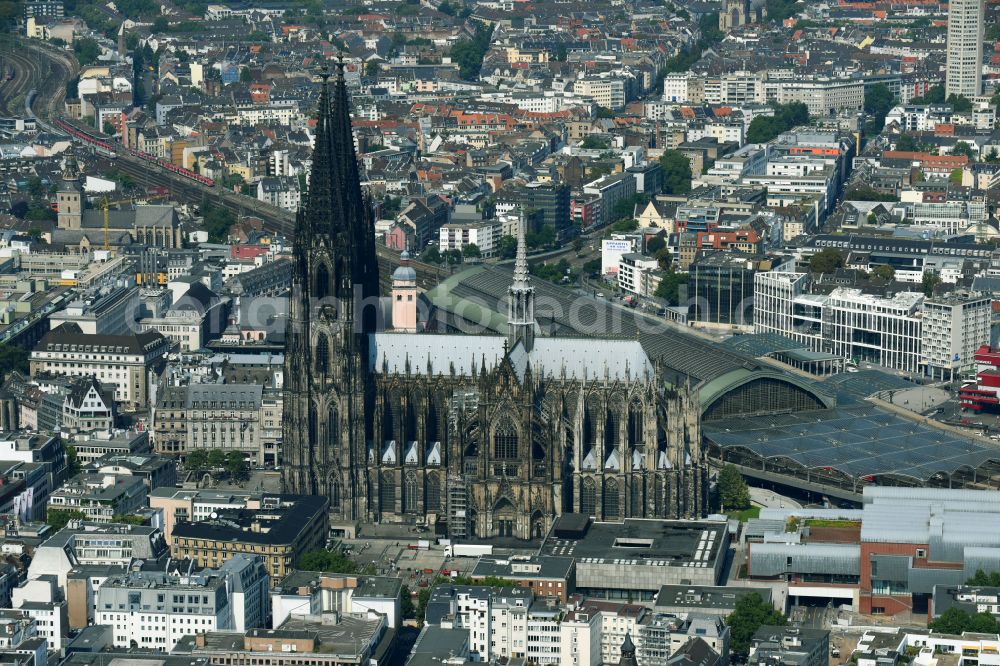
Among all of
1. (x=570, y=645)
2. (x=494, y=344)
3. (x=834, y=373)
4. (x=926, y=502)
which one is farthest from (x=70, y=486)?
(x=834, y=373)

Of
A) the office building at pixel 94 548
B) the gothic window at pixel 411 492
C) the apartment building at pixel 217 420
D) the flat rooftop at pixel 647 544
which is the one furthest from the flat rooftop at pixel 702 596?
the apartment building at pixel 217 420

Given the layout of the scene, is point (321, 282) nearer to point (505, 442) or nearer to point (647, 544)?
point (505, 442)

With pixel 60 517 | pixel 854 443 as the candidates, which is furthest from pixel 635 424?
pixel 60 517

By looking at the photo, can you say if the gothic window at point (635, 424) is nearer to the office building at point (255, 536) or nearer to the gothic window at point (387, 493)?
the gothic window at point (387, 493)

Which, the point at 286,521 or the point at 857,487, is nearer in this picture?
the point at 286,521

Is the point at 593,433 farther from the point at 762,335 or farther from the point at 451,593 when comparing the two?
the point at 762,335

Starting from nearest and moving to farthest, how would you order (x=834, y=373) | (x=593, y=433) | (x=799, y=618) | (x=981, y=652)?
1. (x=981, y=652)
2. (x=799, y=618)
3. (x=593, y=433)
4. (x=834, y=373)

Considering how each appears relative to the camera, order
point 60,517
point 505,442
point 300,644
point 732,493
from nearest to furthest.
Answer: point 300,644
point 505,442
point 60,517
point 732,493
